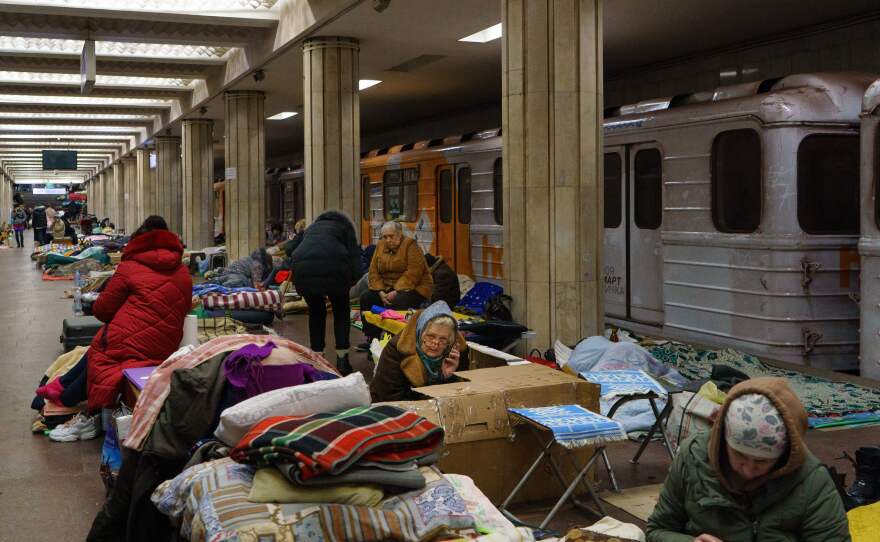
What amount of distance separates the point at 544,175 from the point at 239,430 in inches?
230

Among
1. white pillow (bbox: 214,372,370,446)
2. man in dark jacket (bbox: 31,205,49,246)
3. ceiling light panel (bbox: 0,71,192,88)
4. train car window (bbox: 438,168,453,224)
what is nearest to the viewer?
white pillow (bbox: 214,372,370,446)

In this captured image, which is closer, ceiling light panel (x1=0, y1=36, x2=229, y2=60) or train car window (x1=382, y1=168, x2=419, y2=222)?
train car window (x1=382, y1=168, x2=419, y2=222)

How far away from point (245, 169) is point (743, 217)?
1464 cm

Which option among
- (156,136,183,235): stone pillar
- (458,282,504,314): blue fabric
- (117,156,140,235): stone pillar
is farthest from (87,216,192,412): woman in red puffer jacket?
(117,156,140,235): stone pillar

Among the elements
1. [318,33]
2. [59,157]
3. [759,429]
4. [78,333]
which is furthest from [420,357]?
[59,157]

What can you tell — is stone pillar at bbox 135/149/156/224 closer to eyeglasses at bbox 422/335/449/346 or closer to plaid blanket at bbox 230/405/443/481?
eyeglasses at bbox 422/335/449/346

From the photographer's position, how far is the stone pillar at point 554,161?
926 centimetres

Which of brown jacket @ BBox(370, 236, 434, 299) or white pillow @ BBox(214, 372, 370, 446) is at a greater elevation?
brown jacket @ BBox(370, 236, 434, 299)

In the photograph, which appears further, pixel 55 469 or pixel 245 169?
pixel 245 169

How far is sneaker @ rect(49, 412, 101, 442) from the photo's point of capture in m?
7.21

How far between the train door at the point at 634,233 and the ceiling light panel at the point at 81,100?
1977 centimetres

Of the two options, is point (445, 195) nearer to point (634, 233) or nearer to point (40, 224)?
point (634, 233)

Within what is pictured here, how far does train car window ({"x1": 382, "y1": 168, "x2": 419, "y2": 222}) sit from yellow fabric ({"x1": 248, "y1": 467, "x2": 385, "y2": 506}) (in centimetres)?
1412

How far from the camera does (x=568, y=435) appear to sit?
471 cm
